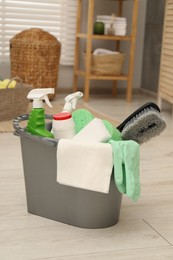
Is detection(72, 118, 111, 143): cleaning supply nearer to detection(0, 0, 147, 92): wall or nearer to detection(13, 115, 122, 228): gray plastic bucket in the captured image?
detection(13, 115, 122, 228): gray plastic bucket

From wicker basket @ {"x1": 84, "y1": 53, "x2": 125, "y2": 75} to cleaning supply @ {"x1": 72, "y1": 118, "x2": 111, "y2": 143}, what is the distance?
1756 millimetres

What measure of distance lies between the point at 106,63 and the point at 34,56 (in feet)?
1.45

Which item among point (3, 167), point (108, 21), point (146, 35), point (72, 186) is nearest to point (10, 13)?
point (108, 21)

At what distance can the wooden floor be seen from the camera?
2.92ft

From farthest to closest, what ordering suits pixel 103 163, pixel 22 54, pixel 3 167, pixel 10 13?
1. pixel 10 13
2. pixel 22 54
3. pixel 3 167
4. pixel 103 163

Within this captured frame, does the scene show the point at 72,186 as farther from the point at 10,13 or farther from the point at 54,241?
the point at 10,13

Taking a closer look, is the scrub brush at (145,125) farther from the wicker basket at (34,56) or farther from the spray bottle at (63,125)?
the wicker basket at (34,56)

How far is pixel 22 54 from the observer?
2.62 metres

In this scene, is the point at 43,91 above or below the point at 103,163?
above

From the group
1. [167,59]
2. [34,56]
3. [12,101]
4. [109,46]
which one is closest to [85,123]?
[12,101]

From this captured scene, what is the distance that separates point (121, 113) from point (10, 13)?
1.05 metres

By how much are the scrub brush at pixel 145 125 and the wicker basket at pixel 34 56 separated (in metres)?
1.65

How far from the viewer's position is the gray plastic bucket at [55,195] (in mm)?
971

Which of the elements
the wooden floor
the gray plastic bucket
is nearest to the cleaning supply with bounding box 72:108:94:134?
the gray plastic bucket
